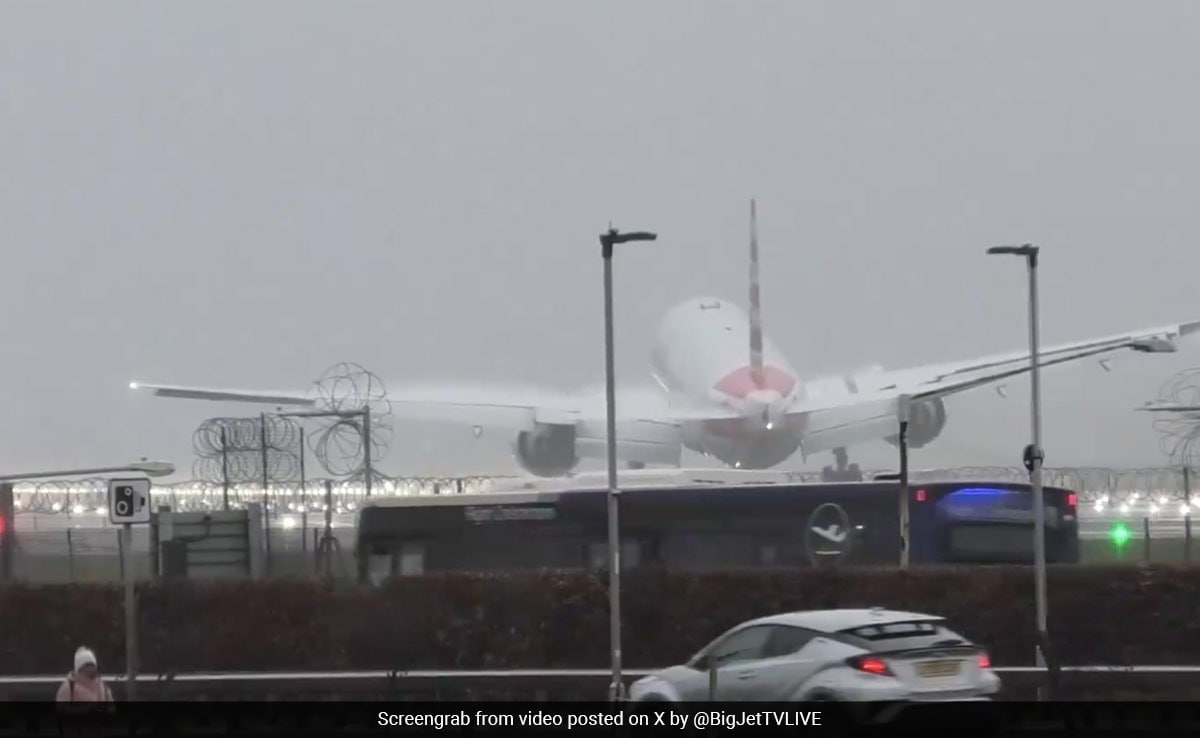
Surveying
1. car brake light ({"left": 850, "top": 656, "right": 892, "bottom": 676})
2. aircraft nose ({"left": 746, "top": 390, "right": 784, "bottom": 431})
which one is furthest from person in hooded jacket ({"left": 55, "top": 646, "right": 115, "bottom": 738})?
aircraft nose ({"left": 746, "top": 390, "right": 784, "bottom": 431})

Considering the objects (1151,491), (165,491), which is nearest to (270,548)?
(165,491)

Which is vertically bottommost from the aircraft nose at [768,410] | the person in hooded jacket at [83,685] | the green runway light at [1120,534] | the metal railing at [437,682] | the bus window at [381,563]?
the metal railing at [437,682]

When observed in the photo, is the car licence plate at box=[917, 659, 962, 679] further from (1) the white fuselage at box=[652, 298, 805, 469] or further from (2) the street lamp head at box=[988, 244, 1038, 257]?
(1) the white fuselage at box=[652, 298, 805, 469]

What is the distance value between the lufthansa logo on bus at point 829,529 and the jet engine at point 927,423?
2823 cm

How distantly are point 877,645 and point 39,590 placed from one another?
2016 cm

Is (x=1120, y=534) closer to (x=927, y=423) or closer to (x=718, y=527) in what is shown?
(x=718, y=527)

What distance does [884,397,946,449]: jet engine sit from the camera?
64.1m

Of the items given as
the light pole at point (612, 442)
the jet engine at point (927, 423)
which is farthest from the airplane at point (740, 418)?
the light pole at point (612, 442)

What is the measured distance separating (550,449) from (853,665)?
1918 inches

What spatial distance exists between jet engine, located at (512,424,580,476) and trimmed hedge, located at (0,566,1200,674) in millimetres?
33512

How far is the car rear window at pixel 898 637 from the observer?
17.9 metres

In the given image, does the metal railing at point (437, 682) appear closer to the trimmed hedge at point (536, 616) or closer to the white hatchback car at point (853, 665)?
the trimmed hedge at point (536, 616)

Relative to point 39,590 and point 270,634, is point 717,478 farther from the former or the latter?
point 39,590
